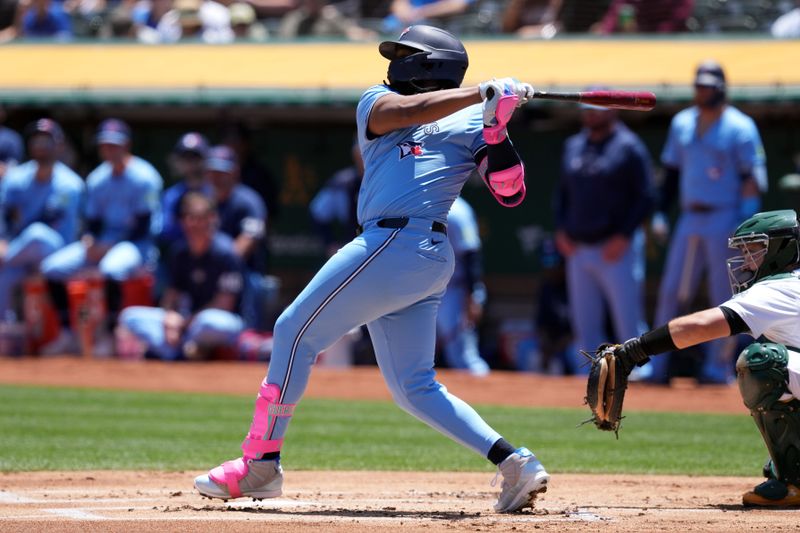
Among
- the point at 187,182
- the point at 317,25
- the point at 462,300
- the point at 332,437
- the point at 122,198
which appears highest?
the point at 317,25

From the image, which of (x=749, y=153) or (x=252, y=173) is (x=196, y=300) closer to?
(x=252, y=173)

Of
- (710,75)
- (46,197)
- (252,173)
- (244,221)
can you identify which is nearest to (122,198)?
(46,197)

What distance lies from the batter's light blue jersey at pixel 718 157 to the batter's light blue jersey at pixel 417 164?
533 centimetres

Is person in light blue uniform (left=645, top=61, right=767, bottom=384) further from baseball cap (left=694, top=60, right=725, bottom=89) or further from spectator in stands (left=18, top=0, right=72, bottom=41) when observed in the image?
spectator in stands (left=18, top=0, right=72, bottom=41)

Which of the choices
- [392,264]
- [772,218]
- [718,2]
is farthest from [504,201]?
[718,2]

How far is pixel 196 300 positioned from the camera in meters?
11.6

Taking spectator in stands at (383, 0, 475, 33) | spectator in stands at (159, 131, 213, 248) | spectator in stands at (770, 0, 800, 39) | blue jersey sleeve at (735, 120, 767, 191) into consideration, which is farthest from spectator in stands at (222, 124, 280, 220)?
spectator in stands at (770, 0, 800, 39)

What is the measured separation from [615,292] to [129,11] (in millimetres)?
7536

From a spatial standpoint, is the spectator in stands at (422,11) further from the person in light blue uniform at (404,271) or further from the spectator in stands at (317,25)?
the person in light blue uniform at (404,271)

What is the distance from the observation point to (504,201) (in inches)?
189

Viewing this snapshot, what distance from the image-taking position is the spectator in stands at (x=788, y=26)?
1168 centimetres

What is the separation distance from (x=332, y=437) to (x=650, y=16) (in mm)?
6338

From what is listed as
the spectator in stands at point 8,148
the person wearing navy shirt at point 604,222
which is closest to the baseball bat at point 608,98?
the person wearing navy shirt at point 604,222

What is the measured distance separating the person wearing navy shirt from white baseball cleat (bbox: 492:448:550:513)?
5.54 metres
